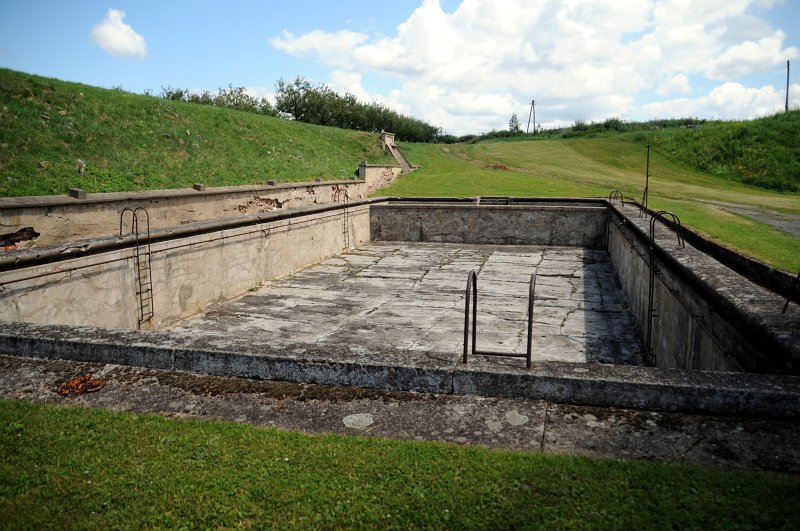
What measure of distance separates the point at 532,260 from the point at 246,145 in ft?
46.6

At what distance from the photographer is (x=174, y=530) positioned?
228 cm

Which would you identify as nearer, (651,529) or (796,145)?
(651,529)

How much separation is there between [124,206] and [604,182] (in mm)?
21053

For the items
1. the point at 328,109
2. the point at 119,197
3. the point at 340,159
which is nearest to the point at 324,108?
the point at 328,109

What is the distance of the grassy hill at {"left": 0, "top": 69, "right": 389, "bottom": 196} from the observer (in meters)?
13.6

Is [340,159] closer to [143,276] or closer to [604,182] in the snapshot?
[604,182]

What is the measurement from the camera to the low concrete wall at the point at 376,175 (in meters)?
25.8

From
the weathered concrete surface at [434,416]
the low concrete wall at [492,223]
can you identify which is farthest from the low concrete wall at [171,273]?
the low concrete wall at [492,223]

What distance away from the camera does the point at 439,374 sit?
3432 mm

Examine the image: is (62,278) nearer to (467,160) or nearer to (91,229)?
(91,229)

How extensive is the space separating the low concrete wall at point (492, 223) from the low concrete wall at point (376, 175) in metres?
8.08

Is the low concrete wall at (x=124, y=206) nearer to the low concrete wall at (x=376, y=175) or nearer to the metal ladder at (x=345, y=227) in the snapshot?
the metal ladder at (x=345, y=227)

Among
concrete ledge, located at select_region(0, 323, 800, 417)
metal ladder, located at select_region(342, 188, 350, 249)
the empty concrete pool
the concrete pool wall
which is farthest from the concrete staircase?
concrete ledge, located at select_region(0, 323, 800, 417)

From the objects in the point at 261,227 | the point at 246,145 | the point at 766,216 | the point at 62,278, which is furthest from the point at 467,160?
the point at 62,278
